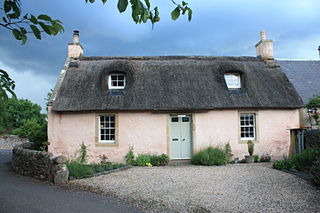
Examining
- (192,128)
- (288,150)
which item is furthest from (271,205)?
(288,150)

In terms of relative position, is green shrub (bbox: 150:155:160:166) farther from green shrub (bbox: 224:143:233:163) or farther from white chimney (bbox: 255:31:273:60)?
white chimney (bbox: 255:31:273:60)

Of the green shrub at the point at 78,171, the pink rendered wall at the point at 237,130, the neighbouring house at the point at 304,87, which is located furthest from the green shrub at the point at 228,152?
the green shrub at the point at 78,171

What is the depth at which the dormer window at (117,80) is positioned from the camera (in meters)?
12.4

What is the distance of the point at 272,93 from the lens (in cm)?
1220

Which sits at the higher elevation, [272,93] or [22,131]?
[272,93]

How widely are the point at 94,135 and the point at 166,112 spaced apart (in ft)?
11.5

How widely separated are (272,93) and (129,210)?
32.6 feet

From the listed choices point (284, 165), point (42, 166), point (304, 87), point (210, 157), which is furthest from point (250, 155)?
point (42, 166)

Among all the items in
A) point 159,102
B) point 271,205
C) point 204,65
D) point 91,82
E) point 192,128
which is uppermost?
point 204,65

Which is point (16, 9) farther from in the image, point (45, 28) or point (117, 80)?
point (117, 80)

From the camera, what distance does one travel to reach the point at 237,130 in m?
11.8

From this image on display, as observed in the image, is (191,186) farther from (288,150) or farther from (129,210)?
(288,150)

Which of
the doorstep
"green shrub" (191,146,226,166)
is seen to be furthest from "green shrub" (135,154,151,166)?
"green shrub" (191,146,226,166)

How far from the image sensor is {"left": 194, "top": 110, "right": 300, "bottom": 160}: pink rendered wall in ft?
38.1
